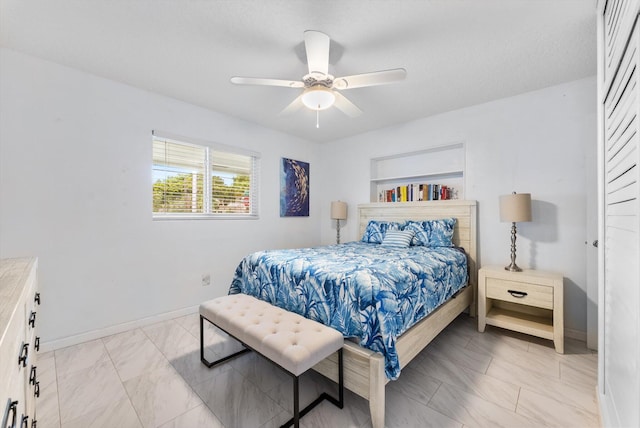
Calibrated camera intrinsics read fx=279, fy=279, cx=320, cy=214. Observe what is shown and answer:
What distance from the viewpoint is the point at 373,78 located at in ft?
6.26

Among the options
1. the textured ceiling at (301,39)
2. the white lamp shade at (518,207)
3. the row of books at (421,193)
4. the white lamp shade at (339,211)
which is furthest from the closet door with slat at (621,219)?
the white lamp shade at (339,211)

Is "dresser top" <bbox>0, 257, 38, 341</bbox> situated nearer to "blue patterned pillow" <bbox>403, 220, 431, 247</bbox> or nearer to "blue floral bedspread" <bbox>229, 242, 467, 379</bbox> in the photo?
"blue floral bedspread" <bbox>229, 242, 467, 379</bbox>

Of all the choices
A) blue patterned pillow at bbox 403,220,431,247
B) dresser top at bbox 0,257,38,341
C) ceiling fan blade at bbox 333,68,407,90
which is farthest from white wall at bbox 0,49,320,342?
blue patterned pillow at bbox 403,220,431,247

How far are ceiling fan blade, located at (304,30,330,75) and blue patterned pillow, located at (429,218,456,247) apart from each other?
6.59ft

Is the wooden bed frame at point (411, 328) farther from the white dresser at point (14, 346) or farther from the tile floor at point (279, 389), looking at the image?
the white dresser at point (14, 346)

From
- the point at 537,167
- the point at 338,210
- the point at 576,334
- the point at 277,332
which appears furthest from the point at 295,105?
the point at 576,334

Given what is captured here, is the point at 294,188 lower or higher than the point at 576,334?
higher

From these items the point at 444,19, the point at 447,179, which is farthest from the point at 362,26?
the point at 447,179

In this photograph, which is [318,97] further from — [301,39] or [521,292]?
[521,292]

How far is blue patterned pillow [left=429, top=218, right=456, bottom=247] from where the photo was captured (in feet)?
9.77

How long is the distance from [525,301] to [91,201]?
3.83 meters

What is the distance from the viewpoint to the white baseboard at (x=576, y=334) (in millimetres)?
2441

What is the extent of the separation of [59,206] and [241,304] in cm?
174

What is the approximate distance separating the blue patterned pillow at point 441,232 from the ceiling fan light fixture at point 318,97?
179 cm
